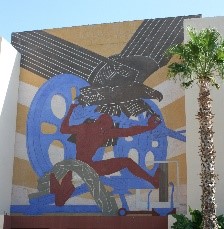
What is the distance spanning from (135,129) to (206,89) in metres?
7.33

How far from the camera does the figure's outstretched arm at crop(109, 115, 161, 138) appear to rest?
23.7 m

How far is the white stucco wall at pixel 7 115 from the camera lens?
23719mm

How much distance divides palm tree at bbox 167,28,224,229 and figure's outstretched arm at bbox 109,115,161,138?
5.84m

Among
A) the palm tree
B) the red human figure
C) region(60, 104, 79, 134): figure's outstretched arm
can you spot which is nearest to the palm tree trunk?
the palm tree

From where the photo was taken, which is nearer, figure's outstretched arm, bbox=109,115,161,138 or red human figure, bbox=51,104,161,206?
red human figure, bbox=51,104,161,206

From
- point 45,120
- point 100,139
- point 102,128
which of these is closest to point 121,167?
point 100,139

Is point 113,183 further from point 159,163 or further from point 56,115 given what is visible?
point 56,115

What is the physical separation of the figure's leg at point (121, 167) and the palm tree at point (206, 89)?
6.16 metres

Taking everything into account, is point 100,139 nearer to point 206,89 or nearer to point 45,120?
point 45,120

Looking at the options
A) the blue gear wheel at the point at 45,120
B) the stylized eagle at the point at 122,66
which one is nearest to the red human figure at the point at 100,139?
the blue gear wheel at the point at 45,120

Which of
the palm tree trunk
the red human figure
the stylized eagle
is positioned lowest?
the palm tree trunk

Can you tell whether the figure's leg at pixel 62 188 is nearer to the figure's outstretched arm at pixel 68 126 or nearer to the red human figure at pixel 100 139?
the red human figure at pixel 100 139

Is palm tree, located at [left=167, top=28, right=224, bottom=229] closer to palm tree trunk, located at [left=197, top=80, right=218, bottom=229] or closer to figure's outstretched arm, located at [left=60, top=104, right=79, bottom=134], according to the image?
palm tree trunk, located at [left=197, top=80, right=218, bottom=229]

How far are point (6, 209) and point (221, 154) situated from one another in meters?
10.8
